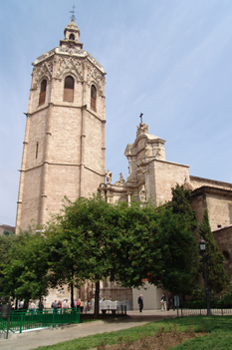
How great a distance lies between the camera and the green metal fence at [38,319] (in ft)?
38.0

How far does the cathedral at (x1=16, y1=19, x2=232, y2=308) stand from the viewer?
3095cm

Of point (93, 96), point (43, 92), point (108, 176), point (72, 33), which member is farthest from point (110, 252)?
point (72, 33)

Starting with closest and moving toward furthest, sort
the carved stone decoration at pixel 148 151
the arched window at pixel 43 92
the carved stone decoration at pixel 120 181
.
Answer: the carved stone decoration at pixel 148 151 < the carved stone decoration at pixel 120 181 < the arched window at pixel 43 92

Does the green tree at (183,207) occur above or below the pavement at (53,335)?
above

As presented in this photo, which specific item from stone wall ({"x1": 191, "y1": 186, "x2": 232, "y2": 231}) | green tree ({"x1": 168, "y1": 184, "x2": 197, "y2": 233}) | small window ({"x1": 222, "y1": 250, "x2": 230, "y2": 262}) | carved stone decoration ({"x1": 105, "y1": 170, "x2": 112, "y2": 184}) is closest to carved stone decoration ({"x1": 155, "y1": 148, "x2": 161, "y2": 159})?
carved stone decoration ({"x1": 105, "y1": 170, "x2": 112, "y2": 184})

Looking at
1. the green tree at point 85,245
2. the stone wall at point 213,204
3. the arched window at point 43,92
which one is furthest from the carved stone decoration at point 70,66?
the green tree at point 85,245

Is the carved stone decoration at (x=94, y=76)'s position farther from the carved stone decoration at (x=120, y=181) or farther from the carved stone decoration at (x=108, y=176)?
the carved stone decoration at (x=120, y=181)

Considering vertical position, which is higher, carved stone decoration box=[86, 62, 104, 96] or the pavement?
carved stone decoration box=[86, 62, 104, 96]

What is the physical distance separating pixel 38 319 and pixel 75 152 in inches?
902

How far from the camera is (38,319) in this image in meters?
12.6

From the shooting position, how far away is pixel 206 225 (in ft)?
65.4

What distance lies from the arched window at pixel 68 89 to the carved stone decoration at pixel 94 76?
6.62ft

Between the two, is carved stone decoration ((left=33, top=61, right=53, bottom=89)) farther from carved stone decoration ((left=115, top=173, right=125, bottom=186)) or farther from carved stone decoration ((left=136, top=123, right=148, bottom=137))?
carved stone decoration ((left=115, top=173, right=125, bottom=186))

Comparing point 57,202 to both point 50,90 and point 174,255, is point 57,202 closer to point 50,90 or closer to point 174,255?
point 50,90
